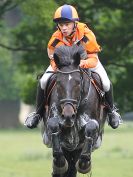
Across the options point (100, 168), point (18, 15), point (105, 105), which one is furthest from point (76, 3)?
point (18, 15)

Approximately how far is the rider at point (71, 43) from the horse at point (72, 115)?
32cm

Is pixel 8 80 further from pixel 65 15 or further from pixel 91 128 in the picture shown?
pixel 91 128

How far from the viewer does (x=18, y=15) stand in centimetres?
7469

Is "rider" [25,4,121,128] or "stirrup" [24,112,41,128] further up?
"rider" [25,4,121,128]

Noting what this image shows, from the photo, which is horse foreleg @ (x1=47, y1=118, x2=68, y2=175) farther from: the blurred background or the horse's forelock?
the blurred background

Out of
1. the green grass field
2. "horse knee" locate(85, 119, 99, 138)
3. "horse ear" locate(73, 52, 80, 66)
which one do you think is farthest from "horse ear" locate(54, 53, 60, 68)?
the green grass field

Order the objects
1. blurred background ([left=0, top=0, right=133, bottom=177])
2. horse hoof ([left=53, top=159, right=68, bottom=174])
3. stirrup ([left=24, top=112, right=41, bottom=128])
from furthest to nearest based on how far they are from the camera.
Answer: blurred background ([left=0, top=0, right=133, bottom=177]), stirrup ([left=24, top=112, right=41, bottom=128]), horse hoof ([left=53, top=159, right=68, bottom=174])

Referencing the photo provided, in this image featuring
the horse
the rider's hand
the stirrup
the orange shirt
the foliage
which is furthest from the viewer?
the foliage

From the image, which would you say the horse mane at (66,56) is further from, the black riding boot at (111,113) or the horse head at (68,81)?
the black riding boot at (111,113)

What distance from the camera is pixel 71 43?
12570 mm

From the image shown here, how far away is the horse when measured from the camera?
11.8 m

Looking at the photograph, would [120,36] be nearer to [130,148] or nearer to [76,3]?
[76,3]

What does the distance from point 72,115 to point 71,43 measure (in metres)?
1.42

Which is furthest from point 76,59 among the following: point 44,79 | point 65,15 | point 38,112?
point 38,112
